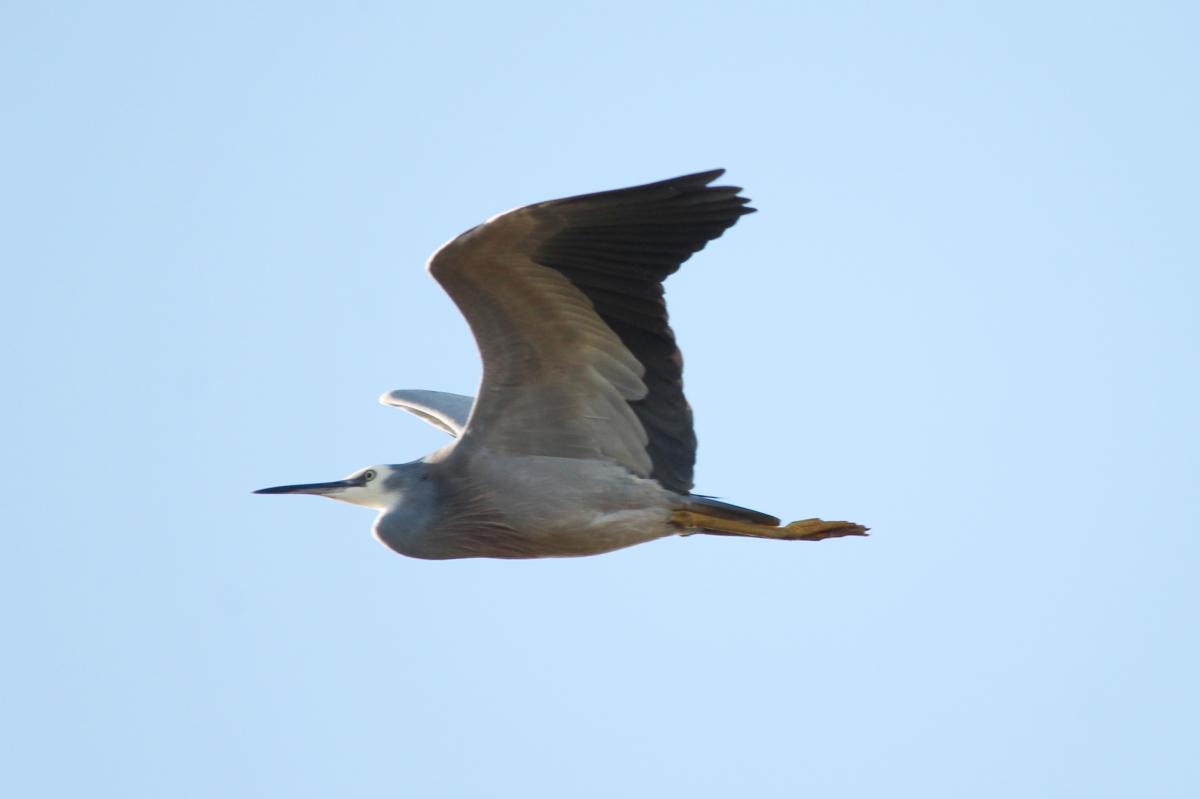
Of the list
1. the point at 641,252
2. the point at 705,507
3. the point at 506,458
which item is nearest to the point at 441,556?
the point at 506,458

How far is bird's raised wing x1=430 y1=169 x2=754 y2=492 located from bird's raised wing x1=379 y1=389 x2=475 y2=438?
1.70 metres

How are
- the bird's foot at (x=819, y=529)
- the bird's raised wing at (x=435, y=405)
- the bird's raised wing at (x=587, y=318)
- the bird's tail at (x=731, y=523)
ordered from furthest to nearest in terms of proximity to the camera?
the bird's raised wing at (x=435, y=405) → the bird's foot at (x=819, y=529) → the bird's tail at (x=731, y=523) → the bird's raised wing at (x=587, y=318)

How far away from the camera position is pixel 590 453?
9594mm

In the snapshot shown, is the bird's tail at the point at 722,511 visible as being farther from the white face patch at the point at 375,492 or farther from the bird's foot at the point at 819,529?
the white face patch at the point at 375,492

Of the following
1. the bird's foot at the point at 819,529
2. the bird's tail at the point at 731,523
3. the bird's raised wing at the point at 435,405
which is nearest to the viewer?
the bird's tail at the point at 731,523

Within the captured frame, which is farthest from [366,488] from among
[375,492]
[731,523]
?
[731,523]

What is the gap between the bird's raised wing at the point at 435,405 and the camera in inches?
446

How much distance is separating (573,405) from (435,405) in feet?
7.36

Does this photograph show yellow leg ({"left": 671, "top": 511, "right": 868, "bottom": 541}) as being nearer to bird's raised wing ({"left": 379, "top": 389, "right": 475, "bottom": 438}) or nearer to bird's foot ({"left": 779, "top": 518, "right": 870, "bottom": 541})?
bird's foot ({"left": 779, "top": 518, "right": 870, "bottom": 541})

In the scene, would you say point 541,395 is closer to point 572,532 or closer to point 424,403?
point 572,532

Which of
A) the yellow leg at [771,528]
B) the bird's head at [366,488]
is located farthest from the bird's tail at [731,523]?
the bird's head at [366,488]

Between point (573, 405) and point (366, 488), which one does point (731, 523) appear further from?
point (366, 488)

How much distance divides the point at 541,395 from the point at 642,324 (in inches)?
26.1

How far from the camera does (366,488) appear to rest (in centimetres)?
1002
